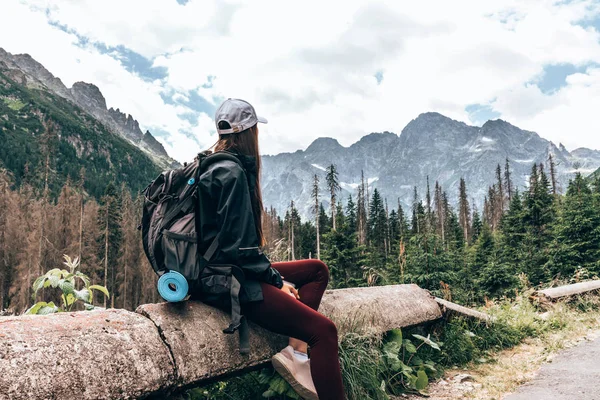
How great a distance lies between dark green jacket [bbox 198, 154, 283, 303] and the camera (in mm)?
2396

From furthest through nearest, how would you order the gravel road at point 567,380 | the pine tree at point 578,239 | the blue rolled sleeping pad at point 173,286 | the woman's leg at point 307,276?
the pine tree at point 578,239
the gravel road at point 567,380
the woman's leg at point 307,276
the blue rolled sleeping pad at point 173,286

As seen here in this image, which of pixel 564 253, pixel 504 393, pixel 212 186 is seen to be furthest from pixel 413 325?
pixel 564 253

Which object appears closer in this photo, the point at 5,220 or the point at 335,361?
the point at 335,361

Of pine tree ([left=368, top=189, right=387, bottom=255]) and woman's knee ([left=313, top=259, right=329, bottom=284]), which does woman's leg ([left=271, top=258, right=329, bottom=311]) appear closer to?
woman's knee ([left=313, top=259, right=329, bottom=284])

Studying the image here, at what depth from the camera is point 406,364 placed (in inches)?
168

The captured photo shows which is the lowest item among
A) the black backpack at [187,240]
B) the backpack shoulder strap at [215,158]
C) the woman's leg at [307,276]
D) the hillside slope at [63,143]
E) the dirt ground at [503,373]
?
the dirt ground at [503,373]

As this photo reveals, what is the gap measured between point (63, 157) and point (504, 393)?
143838mm

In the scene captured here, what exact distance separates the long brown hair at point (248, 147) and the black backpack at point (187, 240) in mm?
162

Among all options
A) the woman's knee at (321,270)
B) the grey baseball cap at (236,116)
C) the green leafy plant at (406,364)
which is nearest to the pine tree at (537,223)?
the green leafy plant at (406,364)

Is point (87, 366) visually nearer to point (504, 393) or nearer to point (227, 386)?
point (227, 386)

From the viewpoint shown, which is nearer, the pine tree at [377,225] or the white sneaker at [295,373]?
the white sneaker at [295,373]

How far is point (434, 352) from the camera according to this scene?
15.5ft

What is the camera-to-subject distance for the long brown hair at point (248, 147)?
9.08 ft

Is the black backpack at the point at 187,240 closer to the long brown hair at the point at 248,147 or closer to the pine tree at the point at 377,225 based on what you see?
the long brown hair at the point at 248,147
